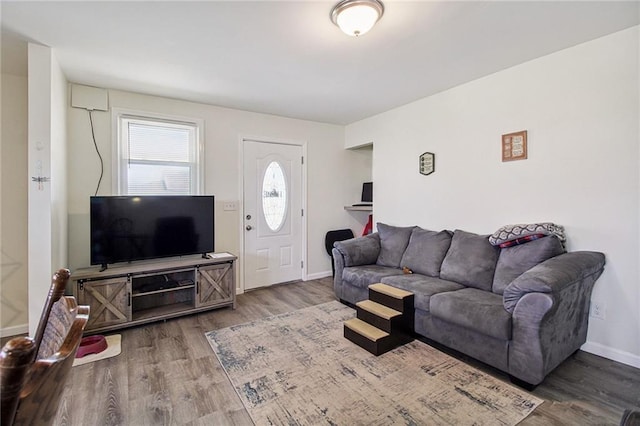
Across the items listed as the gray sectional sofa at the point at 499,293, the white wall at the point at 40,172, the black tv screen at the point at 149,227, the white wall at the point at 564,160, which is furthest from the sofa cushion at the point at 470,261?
the white wall at the point at 40,172

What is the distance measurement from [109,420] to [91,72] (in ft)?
9.62

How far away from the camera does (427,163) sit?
3.66 meters

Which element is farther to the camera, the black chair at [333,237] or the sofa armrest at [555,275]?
the black chair at [333,237]

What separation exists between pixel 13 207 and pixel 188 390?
2.54 meters

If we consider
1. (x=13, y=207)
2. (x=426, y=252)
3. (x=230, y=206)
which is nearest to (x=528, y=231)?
(x=426, y=252)

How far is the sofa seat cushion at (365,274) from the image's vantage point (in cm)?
317

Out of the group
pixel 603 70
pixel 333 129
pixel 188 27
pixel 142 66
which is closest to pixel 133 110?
pixel 142 66

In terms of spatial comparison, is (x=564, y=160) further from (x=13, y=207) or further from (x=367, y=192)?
(x=13, y=207)

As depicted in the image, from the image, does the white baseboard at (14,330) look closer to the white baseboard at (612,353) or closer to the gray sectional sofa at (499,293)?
the gray sectional sofa at (499,293)

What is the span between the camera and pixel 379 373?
7.10 feet

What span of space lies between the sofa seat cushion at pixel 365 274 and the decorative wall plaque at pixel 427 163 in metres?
1.25

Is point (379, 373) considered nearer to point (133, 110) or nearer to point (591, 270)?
point (591, 270)

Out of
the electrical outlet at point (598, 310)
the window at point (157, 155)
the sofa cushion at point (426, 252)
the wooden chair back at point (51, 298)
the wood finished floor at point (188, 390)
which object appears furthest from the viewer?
the window at point (157, 155)

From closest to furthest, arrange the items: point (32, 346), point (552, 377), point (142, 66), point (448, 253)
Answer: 1. point (32, 346)
2. point (552, 377)
3. point (142, 66)
4. point (448, 253)
